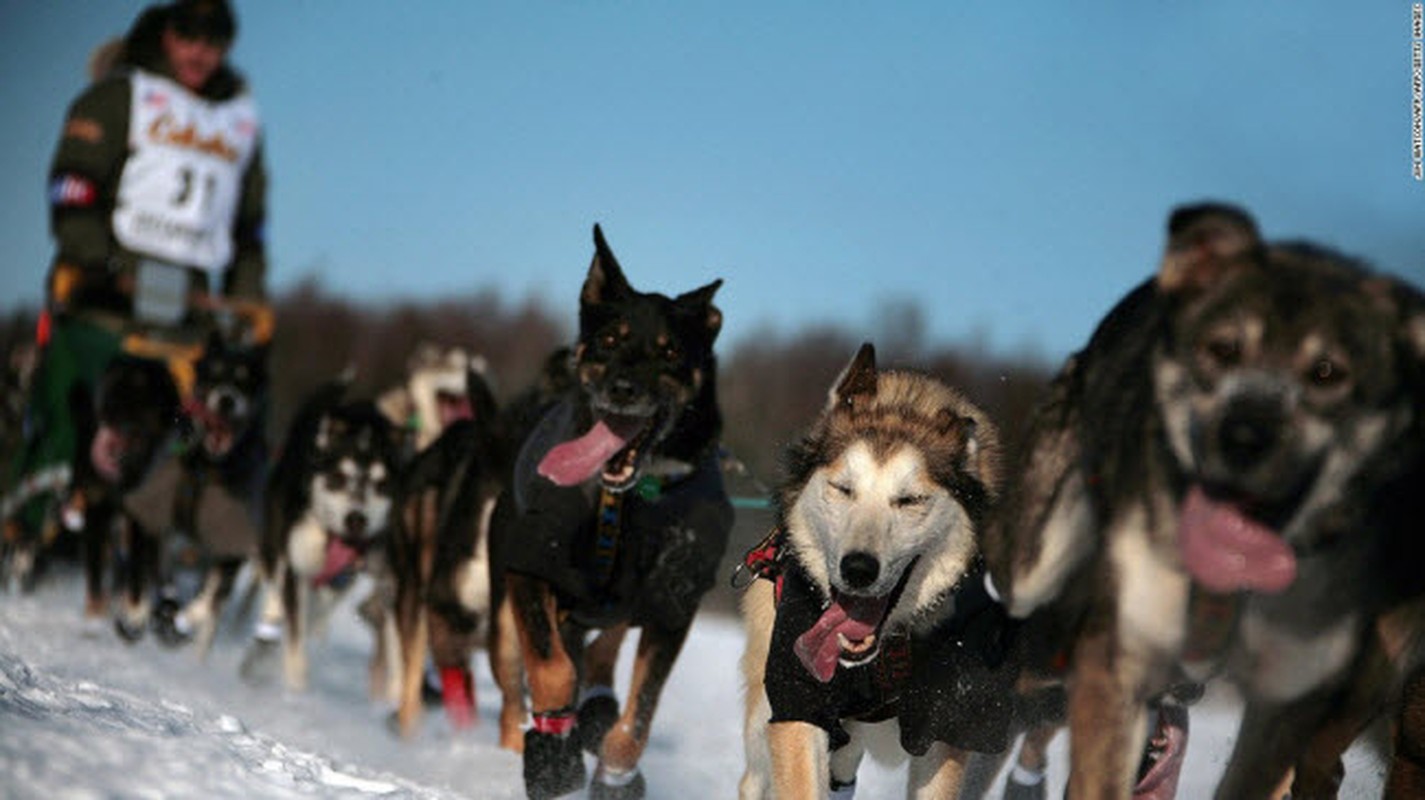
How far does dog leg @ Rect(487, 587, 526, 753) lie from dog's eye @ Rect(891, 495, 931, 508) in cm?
208

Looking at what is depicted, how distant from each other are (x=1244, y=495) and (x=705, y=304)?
2.84 m

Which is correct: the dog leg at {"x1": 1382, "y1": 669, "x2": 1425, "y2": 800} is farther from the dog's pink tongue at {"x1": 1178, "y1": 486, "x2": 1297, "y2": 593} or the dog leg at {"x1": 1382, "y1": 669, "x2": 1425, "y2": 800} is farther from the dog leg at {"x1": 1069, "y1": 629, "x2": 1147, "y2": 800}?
the dog's pink tongue at {"x1": 1178, "y1": 486, "x2": 1297, "y2": 593}

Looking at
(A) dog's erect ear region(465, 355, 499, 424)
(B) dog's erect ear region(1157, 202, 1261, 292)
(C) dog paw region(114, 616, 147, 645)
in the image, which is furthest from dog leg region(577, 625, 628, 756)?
(C) dog paw region(114, 616, 147, 645)

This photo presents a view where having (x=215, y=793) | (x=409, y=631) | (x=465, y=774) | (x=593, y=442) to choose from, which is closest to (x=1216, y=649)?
(x=215, y=793)

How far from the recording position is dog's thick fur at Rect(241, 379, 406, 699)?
7418 millimetres

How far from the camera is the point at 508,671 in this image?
5102 millimetres

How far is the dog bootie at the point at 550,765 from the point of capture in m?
4.11

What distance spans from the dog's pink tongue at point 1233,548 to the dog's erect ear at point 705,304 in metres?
2.72

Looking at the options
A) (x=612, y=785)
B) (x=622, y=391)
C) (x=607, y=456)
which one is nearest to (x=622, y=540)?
(x=607, y=456)

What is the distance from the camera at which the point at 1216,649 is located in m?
1.85

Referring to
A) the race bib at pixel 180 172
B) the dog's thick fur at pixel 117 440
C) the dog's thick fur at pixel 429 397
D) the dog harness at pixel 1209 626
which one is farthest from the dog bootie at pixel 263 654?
the dog harness at pixel 1209 626

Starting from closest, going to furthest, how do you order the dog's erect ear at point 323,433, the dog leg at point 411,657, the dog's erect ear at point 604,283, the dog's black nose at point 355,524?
the dog's erect ear at point 604,283
the dog leg at point 411,657
the dog's black nose at point 355,524
the dog's erect ear at point 323,433

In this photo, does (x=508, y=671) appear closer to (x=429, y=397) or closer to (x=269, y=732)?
(x=269, y=732)

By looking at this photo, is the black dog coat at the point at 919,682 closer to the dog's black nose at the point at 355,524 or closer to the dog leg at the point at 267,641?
the dog leg at the point at 267,641
